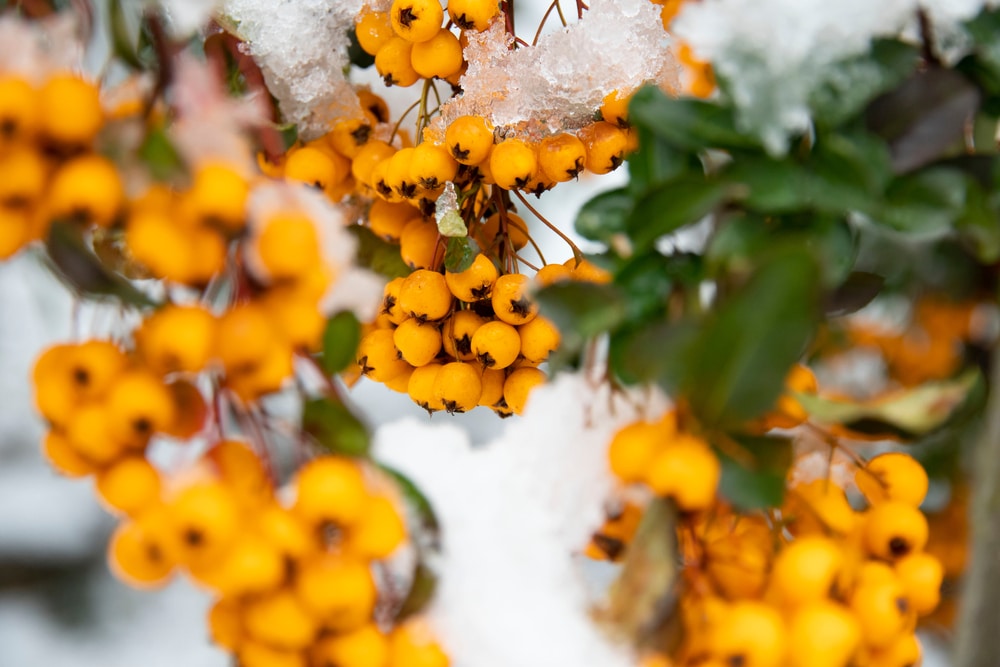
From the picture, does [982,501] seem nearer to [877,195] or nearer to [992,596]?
[992,596]

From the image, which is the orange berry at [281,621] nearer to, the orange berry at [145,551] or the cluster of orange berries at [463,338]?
the orange berry at [145,551]

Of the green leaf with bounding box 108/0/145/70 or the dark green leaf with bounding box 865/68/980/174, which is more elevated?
the green leaf with bounding box 108/0/145/70

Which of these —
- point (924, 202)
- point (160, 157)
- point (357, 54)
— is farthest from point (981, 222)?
point (357, 54)

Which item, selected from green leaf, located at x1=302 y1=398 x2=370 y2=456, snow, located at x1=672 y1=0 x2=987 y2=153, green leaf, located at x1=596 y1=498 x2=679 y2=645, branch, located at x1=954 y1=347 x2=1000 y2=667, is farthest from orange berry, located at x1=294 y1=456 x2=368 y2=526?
branch, located at x1=954 y1=347 x2=1000 y2=667

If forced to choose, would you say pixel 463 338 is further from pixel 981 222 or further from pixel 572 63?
pixel 981 222

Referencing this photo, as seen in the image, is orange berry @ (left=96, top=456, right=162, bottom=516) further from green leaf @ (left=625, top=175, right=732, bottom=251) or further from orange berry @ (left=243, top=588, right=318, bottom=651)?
green leaf @ (left=625, top=175, right=732, bottom=251)

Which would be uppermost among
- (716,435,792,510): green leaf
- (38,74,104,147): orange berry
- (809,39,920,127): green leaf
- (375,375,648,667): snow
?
(38,74,104,147): orange berry
